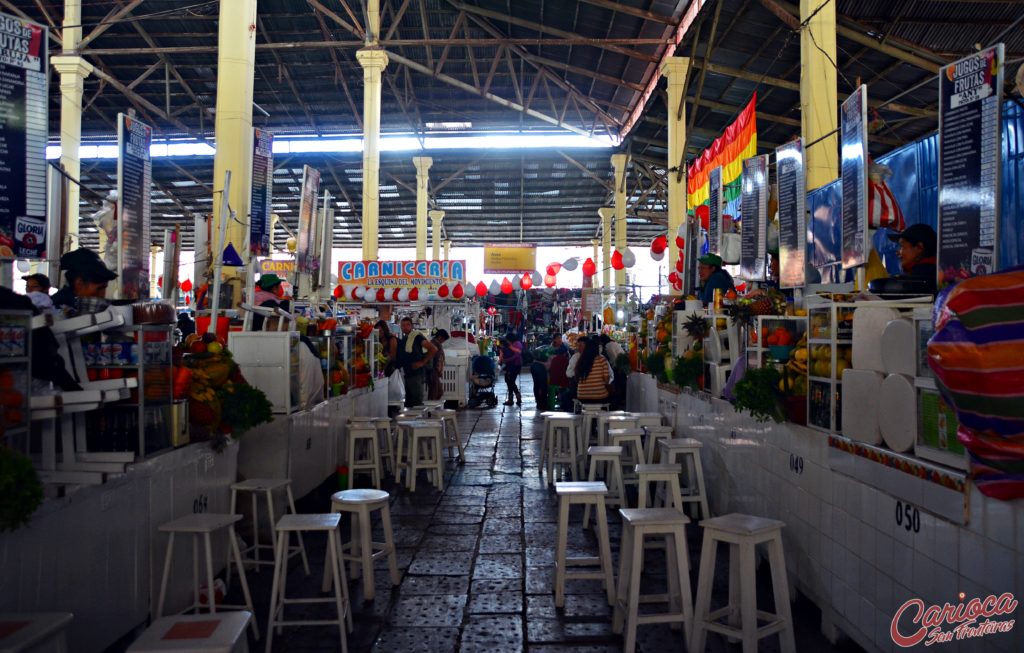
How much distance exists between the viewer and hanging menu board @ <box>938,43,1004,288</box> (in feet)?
12.2

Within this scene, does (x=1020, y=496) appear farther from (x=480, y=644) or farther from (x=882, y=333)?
(x=480, y=644)

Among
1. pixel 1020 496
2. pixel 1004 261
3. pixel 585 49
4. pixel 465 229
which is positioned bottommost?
pixel 1020 496

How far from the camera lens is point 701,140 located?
16203 millimetres

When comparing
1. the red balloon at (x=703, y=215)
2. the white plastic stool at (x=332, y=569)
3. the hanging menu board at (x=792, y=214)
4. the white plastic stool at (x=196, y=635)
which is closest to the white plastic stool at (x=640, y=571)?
the white plastic stool at (x=332, y=569)

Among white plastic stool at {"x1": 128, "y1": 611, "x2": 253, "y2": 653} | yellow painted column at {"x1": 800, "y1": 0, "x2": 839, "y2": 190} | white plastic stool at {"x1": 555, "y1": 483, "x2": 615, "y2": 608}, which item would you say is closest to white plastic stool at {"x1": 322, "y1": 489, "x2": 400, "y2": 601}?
white plastic stool at {"x1": 555, "y1": 483, "x2": 615, "y2": 608}

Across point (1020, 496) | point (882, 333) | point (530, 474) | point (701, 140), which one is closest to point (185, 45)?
point (701, 140)

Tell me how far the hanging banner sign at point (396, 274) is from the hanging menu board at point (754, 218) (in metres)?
7.95

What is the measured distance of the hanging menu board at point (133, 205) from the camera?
6.11 meters

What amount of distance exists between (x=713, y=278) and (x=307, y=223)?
4596mm

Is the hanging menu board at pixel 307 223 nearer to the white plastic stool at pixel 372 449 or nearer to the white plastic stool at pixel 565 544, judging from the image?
the white plastic stool at pixel 372 449

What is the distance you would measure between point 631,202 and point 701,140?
28.1ft

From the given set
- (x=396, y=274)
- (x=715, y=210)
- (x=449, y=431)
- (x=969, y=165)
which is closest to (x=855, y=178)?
(x=969, y=165)

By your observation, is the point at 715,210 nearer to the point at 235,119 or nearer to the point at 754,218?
the point at 754,218

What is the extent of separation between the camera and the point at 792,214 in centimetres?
623
